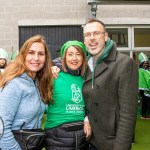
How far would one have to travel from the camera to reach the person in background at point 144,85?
829 centimetres

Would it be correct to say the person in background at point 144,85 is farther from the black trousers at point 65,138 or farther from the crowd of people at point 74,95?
the black trousers at point 65,138

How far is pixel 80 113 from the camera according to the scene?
2.43 m

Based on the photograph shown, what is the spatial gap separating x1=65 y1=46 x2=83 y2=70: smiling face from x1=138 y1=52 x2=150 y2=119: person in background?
6027mm

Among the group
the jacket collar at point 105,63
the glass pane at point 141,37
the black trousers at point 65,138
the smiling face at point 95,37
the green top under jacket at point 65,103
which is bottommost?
the black trousers at point 65,138

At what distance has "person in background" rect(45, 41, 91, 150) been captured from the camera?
7.79 ft

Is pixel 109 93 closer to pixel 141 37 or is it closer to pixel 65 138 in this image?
pixel 65 138

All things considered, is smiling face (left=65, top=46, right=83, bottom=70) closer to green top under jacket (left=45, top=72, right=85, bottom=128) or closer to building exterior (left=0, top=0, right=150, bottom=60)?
green top under jacket (left=45, top=72, right=85, bottom=128)

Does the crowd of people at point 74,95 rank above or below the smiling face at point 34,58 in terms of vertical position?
below

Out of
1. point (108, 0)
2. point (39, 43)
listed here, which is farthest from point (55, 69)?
point (108, 0)

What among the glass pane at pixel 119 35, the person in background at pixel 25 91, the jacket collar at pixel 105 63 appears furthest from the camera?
the glass pane at pixel 119 35

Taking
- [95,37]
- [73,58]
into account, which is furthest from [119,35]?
[95,37]

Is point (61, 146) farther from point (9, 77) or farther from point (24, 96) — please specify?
point (9, 77)

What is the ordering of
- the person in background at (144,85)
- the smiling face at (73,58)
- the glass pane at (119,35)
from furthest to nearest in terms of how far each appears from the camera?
the glass pane at (119,35)
the person in background at (144,85)
the smiling face at (73,58)

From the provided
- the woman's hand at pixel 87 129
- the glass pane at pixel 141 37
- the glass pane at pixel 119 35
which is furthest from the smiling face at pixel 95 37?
the glass pane at pixel 141 37
